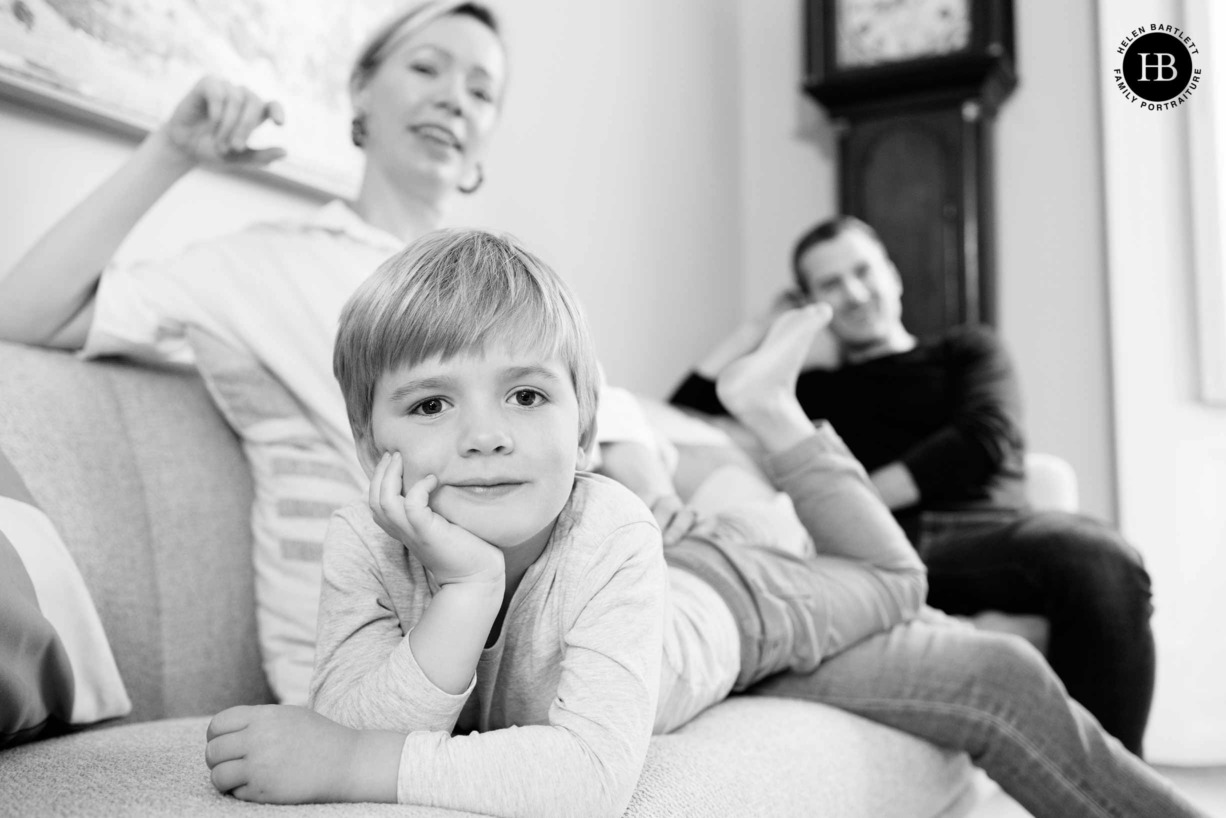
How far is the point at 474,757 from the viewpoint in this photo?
711 millimetres

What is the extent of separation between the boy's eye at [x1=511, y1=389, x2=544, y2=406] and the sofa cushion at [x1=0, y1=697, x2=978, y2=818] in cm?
30

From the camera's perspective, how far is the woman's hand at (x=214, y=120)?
1214mm

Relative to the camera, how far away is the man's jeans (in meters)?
1.67

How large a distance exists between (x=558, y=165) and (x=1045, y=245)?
1556 millimetres

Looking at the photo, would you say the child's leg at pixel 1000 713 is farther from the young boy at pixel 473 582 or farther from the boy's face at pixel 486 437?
the boy's face at pixel 486 437

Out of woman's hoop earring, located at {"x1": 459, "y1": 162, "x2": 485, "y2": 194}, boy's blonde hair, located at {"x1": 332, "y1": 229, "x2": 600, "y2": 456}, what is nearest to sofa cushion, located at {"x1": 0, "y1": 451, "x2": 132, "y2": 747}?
boy's blonde hair, located at {"x1": 332, "y1": 229, "x2": 600, "y2": 456}

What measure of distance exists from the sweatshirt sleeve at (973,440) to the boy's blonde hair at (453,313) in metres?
1.50

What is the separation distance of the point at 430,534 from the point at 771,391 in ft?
2.48

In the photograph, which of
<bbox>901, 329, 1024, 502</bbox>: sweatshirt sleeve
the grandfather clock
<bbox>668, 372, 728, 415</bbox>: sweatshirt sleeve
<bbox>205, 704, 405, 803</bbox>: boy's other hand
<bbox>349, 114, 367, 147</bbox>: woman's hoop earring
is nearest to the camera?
<bbox>205, 704, 405, 803</bbox>: boy's other hand

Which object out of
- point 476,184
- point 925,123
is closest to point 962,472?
point 476,184

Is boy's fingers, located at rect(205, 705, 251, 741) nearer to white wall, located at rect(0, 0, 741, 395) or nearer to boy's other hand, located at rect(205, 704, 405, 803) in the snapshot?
boy's other hand, located at rect(205, 704, 405, 803)

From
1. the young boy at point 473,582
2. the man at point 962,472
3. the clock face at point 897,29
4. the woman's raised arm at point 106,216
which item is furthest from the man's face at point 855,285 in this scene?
the young boy at point 473,582

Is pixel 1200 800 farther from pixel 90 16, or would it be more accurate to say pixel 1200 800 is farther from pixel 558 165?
pixel 90 16

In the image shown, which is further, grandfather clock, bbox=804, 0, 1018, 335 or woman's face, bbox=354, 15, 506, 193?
grandfather clock, bbox=804, 0, 1018, 335
